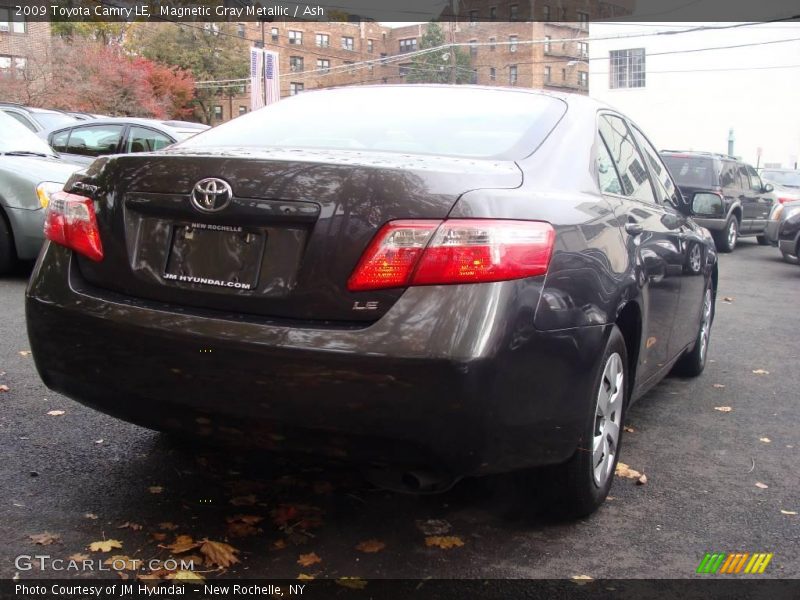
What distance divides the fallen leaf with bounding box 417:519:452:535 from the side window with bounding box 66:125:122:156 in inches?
419

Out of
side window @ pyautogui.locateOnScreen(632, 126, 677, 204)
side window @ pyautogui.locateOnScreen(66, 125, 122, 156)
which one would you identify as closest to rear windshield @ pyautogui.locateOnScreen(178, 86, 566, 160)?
side window @ pyautogui.locateOnScreen(632, 126, 677, 204)

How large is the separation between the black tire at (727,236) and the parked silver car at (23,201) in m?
11.7

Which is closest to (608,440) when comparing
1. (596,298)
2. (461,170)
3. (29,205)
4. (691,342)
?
(596,298)

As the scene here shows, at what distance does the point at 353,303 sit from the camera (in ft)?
8.88

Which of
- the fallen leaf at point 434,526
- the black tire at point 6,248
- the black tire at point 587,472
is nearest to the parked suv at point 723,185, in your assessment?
the black tire at point 6,248

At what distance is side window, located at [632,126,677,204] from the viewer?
4.82 metres

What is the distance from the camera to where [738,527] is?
11.2 ft

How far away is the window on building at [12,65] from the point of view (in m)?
34.9

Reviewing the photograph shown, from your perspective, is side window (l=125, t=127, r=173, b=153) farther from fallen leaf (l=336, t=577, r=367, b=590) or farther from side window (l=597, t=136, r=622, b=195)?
fallen leaf (l=336, t=577, r=367, b=590)

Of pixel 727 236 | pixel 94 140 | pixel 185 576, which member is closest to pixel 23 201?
pixel 94 140

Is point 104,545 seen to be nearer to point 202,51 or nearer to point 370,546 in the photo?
point 370,546

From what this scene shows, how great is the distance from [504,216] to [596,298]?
0.57 metres

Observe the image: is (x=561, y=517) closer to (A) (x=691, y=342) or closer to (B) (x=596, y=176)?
(B) (x=596, y=176)

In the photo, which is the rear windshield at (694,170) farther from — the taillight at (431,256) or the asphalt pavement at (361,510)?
the taillight at (431,256)
